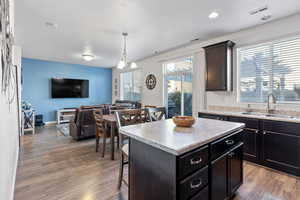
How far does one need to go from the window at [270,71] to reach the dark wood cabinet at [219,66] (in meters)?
0.34

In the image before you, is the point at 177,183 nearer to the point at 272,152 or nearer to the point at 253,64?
the point at 272,152

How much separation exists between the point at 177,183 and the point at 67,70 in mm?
7520

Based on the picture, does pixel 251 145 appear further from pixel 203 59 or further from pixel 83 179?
pixel 83 179

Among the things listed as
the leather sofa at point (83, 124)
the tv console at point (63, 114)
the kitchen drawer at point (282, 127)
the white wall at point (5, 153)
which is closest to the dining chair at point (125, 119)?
the white wall at point (5, 153)

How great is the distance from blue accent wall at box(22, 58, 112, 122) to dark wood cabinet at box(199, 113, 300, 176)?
6.89 meters

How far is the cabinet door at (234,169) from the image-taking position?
167cm

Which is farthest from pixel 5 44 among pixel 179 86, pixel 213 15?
pixel 179 86

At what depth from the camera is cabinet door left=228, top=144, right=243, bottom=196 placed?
1.67 meters

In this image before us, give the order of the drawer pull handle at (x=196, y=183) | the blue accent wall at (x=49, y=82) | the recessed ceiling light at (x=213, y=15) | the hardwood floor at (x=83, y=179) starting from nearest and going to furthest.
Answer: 1. the drawer pull handle at (x=196, y=183)
2. the hardwood floor at (x=83, y=179)
3. the recessed ceiling light at (x=213, y=15)
4. the blue accent wall at (x=49, y=82)

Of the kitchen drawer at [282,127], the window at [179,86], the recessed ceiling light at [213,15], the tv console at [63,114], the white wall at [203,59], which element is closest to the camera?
the kitchen drawer at [282,127]

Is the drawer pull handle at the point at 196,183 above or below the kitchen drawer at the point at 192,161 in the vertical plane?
below

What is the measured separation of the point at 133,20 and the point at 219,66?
2.13 m

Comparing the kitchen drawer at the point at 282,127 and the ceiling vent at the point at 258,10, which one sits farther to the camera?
the ceiling vent at the point at 258,10

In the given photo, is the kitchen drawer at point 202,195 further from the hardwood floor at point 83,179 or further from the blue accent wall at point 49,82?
the blue accent wall at point 49,82
